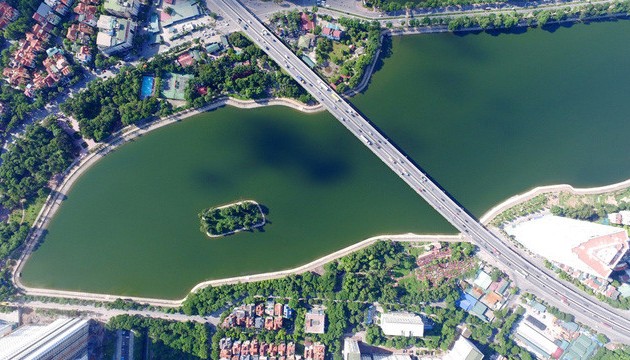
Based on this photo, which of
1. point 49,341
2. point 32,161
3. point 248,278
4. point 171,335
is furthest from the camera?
point 248,278

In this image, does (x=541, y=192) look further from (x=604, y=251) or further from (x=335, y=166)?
(x=335, y=166)

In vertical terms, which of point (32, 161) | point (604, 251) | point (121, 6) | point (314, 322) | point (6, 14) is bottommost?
point (314, 322)

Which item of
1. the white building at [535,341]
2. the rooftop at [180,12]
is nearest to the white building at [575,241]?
the white building at [535,341]

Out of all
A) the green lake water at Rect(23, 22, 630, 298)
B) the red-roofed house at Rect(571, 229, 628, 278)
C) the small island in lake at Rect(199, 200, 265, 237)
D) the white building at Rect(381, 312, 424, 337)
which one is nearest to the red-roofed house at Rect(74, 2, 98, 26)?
the green lake water at Rect(23, 22, 630, 298)

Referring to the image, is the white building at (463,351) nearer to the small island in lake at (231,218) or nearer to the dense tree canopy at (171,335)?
the small island in lake at (231,218)

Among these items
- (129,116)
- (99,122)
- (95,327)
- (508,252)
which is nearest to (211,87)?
(129,116)

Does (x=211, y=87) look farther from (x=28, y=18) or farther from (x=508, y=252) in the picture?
(x=508, y=252)

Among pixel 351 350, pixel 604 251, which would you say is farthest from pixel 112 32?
pixel 604 251
